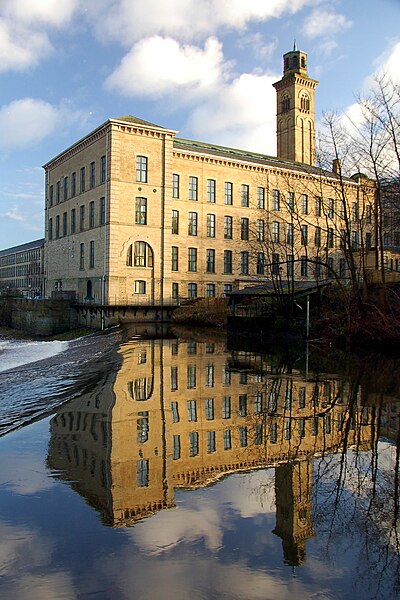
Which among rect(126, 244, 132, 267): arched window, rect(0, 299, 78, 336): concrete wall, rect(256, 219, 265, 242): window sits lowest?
rect(0, 299, 78, 336): concrete wall

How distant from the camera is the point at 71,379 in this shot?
1538cm

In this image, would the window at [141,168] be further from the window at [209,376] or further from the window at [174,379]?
the window at [174,379]

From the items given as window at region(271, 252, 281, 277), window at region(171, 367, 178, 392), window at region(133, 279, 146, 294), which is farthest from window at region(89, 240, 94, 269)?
window at region(171, 367, 178, 392)

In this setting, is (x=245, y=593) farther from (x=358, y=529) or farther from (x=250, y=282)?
(x=250, y=282)

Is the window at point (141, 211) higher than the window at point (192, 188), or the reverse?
the window at point (192, 188)

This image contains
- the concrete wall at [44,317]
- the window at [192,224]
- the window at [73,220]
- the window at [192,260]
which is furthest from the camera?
the window at [73,220]

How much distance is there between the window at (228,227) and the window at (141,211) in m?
10.6

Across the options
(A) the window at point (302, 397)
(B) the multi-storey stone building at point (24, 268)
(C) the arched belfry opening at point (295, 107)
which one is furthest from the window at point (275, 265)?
(B) the multi-storey stone building at point (24, 268)

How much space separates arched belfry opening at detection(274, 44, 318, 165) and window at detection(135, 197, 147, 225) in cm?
3603

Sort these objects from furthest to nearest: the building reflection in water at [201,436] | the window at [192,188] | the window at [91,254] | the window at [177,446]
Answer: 1. the window at [192,188]
2. the window at [91,254]
3. the window at [177,446]
4. the building reflection in water at [201,436]

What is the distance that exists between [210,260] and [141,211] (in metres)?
9.83

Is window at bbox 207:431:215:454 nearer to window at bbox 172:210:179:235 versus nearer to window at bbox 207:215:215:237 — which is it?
window at bbox 172:210:179:235

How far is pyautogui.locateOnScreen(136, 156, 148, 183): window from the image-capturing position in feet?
159

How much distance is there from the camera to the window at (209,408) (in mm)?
10359
